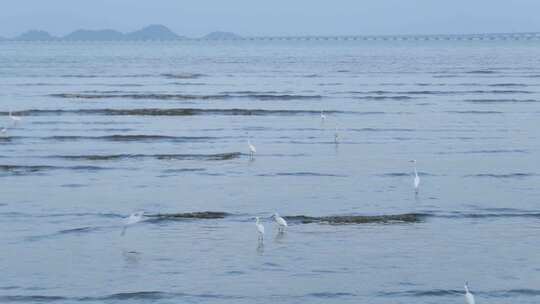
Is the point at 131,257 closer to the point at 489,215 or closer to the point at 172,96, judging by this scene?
the point at 489,215

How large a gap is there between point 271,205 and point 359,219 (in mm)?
1987

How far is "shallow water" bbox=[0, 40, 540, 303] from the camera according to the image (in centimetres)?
1295

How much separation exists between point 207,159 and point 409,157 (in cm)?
472

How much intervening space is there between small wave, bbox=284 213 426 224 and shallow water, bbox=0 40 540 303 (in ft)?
0.21

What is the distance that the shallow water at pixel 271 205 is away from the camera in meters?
13.0

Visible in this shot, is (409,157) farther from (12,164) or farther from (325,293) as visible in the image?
(325,293)

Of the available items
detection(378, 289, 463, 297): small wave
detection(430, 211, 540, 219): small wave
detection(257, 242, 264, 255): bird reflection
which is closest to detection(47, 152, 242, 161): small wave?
detection(430, 211, 540, 219): small wave

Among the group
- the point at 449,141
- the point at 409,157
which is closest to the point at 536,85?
the point at 449,141

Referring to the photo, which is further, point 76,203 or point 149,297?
point 76,203

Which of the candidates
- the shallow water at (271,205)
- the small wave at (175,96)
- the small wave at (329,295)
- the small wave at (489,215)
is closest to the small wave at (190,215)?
the shallow water at (271,205)

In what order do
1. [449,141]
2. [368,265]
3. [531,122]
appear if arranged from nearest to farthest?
[368,265] → [449,141] → [531,122]

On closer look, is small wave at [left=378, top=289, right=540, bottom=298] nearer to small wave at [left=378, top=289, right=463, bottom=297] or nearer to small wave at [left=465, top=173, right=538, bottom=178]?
small wave at [left=378, top=289, right=463, bottom=297]

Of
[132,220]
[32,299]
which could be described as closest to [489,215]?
[132,220]

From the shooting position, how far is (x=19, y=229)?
15938mm
